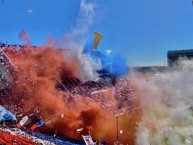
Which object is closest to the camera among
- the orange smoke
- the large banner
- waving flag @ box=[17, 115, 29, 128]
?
the large banner

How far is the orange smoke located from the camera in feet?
133

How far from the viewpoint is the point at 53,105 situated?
141 ft

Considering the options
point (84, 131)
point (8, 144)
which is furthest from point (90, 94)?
point (8, 144)

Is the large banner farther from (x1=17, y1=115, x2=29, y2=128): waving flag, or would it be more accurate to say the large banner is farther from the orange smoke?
(x1=17, y1=115, x2=29, y2=128): waving flag

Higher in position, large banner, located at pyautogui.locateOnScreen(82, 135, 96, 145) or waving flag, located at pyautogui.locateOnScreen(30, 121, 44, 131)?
waving flag, located at pyautogui.locateOnScreen(30, 121, 44, 131)

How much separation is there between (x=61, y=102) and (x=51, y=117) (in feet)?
9.24

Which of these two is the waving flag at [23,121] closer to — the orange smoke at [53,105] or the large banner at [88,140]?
Result: the orange smoke at [53,105]

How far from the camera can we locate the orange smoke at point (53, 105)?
133 feet

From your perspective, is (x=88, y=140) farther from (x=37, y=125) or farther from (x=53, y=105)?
(x=53, y=105)

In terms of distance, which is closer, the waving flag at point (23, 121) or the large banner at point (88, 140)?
the large banner at point (88, 140)

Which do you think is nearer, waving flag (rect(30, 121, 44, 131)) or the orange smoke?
waving flag (rect(30, 121, 44, 131))

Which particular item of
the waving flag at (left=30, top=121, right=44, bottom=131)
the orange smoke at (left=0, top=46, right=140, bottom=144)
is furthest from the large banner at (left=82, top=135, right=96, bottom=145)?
the waving flag at (left=30, top=121, right=44, bottom=131)

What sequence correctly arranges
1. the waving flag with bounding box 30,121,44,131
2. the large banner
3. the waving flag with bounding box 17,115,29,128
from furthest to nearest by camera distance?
the waving flag with bounding box 30,121,44,131 → the waving flag with bounding box 17,115,29,128 → the large banner

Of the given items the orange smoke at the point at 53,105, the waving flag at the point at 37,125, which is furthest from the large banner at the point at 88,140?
the waving flag at the point at 37,125
